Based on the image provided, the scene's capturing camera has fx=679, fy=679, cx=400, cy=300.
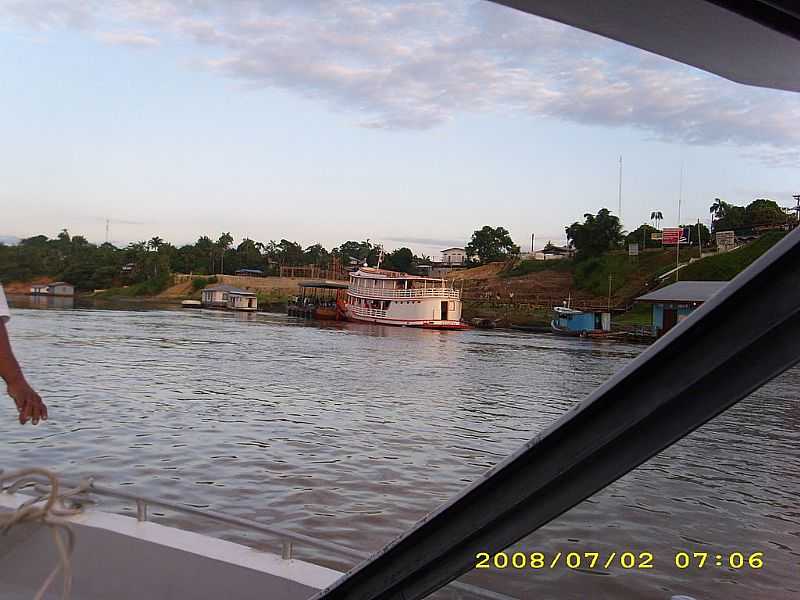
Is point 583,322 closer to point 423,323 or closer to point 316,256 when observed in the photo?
point 423,323

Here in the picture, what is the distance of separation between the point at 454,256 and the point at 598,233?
18.9 metres

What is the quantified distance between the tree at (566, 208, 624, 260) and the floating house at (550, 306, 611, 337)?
3317 millimetres

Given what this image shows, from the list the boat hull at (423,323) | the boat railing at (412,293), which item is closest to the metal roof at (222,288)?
the boat railing at (412,293)

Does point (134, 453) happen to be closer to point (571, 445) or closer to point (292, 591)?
point (292, 591)

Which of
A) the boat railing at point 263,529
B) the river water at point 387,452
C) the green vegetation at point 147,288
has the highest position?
the green vegetation at point 147,288

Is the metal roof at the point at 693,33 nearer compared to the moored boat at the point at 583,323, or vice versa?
the metal roof at the point at 693,33

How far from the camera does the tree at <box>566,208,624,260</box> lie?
24328mm

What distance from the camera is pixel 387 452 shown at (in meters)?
6.59

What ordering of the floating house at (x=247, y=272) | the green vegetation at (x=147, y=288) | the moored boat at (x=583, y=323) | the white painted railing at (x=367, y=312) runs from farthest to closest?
the floating house at (x=247, y=272) → the green vegetation at (x=147, y=288) → the white painted railing at (x=367, y=312) → the moored boat at (x=583, y=323)

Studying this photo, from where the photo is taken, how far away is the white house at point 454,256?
4059cm

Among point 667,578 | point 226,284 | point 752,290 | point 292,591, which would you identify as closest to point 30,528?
point 292,591

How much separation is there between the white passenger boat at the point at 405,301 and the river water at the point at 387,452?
32.7 feet

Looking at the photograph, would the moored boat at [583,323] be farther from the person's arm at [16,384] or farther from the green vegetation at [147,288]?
the person's arm at [16,384]

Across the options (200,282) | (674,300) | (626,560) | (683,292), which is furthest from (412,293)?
(626,560)
